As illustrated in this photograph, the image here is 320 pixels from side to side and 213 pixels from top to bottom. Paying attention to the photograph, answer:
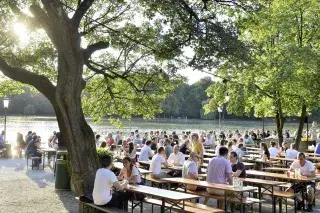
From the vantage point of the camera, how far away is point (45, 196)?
37.0ft

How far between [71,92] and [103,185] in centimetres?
219

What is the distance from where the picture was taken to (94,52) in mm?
10711

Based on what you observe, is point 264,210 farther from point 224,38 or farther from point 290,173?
point 224,38

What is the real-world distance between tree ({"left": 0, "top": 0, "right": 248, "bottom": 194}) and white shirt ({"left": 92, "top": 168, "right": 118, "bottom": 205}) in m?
1.28

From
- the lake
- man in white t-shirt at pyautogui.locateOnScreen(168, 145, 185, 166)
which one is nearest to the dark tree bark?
man in white t-shirt at pyautogui.locateOnScreen(168, 145, 185, 166)

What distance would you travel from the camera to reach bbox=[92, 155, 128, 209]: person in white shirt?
24.2ft

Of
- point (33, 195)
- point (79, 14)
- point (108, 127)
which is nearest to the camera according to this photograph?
point (79, 14)

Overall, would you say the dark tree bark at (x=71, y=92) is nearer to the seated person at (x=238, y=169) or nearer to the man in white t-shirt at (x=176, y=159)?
the seated person at (x=238, y=169)

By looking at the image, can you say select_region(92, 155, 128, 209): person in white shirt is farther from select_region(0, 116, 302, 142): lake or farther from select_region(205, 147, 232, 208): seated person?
select_region(0, 116, 302, 142): lake

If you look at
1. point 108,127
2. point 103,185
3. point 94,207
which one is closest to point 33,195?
point 94,207

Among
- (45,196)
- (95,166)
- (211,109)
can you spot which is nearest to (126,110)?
(45,196)

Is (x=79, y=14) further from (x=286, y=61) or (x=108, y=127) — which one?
(x=108, y=127)

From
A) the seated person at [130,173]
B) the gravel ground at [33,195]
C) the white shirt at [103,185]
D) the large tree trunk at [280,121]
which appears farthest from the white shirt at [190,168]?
the large tree trunk at [280,121]

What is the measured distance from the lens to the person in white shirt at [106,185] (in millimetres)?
7363
